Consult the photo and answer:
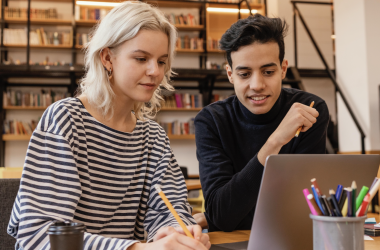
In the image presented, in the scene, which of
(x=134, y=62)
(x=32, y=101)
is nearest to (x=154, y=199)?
(x=134, y=62)

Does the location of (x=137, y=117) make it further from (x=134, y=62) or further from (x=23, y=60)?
(x=23, y=60)

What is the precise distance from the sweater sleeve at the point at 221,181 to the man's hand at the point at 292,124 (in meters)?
0.06

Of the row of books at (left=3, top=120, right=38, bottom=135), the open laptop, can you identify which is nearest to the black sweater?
the open laptop

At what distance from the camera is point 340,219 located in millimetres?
653

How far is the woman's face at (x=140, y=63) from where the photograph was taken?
113 cm

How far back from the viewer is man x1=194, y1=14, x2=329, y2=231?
120 centimetres

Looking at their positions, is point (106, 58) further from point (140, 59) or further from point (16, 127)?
point (16, 127)

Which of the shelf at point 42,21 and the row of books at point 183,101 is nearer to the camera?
the shelf at point 42,21

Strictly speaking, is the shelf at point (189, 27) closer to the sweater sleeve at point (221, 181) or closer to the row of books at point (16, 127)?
the row of books at point (16, 127)

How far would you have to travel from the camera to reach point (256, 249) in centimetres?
82

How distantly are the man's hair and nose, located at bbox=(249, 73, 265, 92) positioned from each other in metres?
0.13

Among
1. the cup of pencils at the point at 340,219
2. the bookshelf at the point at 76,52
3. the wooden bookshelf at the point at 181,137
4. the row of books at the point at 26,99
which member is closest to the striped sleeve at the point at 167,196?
the cup of pencils at the point at 340,219

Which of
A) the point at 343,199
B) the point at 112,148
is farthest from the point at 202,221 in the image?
the point at 343,199

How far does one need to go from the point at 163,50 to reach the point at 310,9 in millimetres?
6416
